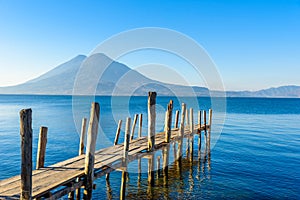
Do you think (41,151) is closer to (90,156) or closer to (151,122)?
(90,156)

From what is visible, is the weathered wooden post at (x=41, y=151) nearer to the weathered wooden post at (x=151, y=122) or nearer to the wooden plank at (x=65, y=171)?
the wooden plank at (x=65, y=171)

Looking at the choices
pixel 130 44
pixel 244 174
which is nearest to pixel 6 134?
pixel 130 44

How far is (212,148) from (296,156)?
22.7ft

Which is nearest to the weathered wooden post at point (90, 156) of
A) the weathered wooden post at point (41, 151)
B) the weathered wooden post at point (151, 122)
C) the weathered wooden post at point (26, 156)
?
the weathered wooden post at point (41, 151)

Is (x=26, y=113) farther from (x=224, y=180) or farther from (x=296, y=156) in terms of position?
(x=296, y=156)

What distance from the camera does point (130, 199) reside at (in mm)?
12938

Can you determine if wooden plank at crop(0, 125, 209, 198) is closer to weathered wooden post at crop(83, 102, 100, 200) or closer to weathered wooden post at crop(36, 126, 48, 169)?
weathered wooden post at crop(83, 102, 100, 200)

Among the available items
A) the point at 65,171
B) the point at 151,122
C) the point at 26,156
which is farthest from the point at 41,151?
the point at 151,122

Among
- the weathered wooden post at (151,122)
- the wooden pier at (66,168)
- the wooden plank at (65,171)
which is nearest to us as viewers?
the wooden pier at (66,168)

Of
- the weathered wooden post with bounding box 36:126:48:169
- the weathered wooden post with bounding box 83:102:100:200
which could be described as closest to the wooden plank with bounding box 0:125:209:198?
the weathered wooden post with bounding box 83:102:100:200

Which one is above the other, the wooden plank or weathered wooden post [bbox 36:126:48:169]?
weathered wooden post [bbox 36:126:48:169]

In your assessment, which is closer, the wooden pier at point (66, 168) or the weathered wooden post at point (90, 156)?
the wooden pier at point (66, 168)

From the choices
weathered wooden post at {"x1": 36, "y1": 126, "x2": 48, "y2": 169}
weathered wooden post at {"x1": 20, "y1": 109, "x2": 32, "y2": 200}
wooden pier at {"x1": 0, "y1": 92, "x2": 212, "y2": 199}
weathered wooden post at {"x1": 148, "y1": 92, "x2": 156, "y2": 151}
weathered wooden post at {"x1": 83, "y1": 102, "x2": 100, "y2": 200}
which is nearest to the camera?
weathered wooden post at {"x1": 20, "y1": 109, "x2": 32, "y2": 200}

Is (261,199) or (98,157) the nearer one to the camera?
(98,157)
